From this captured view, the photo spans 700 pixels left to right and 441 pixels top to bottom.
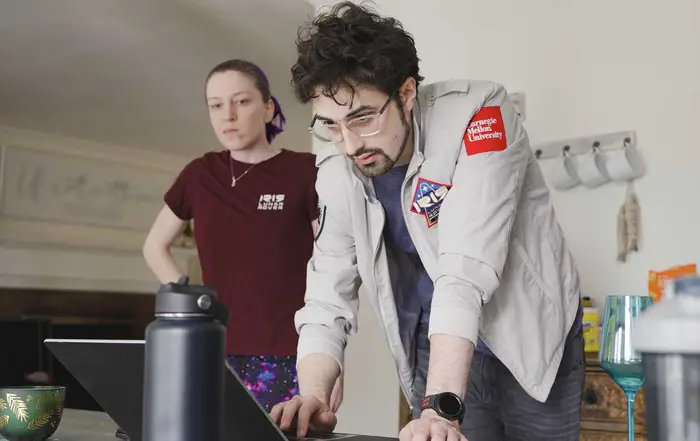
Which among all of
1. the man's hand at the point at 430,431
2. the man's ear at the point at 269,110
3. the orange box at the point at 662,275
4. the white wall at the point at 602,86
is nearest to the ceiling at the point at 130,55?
the man's ear at the point at 269,110

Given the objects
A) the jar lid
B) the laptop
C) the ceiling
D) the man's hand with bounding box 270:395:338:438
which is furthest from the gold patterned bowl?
the ceiling

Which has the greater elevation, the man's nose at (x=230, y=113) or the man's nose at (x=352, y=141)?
the man's nose at (x=230, y=113)

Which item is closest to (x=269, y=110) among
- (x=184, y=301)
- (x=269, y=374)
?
(x=269, y=374)

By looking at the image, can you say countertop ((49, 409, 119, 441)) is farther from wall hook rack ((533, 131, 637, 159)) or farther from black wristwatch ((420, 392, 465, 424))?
wall hook rack ((533, 131, 637, 159))

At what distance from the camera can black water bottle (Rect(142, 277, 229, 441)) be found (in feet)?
1.97

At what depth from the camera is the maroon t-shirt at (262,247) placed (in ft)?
5.80

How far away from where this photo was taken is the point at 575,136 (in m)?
2.51

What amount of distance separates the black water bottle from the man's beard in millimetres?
707

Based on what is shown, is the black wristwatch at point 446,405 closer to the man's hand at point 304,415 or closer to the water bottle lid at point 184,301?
the man's hand at point 304,415

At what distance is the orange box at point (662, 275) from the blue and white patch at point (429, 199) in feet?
3.75

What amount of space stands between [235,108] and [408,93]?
655mm

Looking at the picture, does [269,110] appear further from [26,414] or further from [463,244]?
[26,414]

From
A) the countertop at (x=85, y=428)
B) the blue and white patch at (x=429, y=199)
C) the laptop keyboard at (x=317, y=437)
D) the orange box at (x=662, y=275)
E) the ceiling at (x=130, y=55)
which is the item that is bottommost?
the countertop at (x=85, y=428)

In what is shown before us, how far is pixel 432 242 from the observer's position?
1.33m
